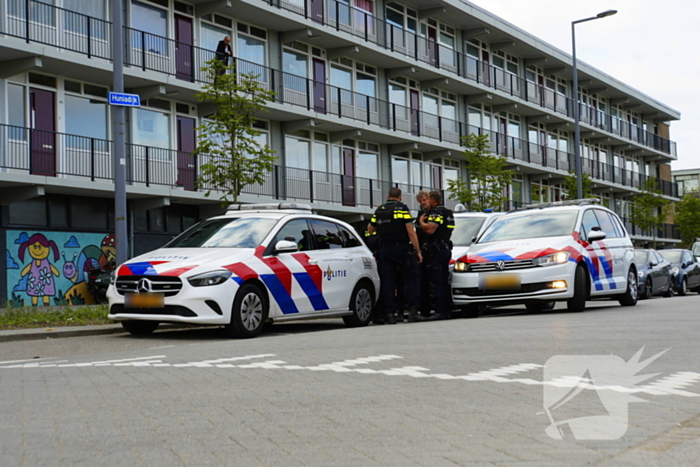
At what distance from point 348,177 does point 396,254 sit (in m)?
20.6

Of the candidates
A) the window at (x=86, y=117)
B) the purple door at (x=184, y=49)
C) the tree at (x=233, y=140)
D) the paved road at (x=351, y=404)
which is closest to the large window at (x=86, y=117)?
the window at (x=86, y=117)

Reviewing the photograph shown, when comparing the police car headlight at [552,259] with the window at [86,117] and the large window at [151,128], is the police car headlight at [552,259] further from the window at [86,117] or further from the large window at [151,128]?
the large window at [151,128]

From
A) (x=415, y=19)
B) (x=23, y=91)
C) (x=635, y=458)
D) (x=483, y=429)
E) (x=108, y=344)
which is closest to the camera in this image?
(x=635, y=458)

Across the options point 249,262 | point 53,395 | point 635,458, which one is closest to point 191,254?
point 249,262

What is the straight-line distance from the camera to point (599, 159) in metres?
57.4

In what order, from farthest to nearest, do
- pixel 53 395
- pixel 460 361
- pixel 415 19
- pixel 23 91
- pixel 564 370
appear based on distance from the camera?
pixel 415 19 < pixel 23 91 < pixel 460 361 < pixel 564 370 < pixel 53 395

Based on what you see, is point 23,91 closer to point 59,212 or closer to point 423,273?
point 59,212

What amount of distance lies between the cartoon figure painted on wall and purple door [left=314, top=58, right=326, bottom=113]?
11846 mm

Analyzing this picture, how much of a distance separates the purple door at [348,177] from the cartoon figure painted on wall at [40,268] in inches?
493

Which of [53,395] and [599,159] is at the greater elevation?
[599,159]

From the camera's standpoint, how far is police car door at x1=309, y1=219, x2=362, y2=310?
12.4m

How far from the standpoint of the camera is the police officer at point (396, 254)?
1330 centimetres

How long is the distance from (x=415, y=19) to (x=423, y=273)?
87.1 feet

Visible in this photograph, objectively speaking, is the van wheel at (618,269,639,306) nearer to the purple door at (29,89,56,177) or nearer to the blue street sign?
the blue street sign
